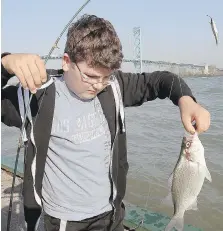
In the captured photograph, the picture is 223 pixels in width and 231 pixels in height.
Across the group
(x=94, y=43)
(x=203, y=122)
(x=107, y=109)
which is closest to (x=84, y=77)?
(x=94, y=43)

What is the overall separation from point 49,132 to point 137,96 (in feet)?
2.30

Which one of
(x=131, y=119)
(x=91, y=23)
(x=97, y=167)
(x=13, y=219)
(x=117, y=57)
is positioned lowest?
(x=131, y=119)

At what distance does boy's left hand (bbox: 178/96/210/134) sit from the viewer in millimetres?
1949

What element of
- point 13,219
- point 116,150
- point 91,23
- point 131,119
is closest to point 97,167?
point 116,150

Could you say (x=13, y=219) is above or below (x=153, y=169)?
above

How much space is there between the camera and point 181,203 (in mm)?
2459

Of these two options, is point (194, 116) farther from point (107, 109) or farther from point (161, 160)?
point (161, 160)

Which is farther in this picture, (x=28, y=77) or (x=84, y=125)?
(x=84, y=125)

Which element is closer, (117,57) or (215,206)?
(117,57)

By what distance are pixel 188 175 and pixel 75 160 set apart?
77cm

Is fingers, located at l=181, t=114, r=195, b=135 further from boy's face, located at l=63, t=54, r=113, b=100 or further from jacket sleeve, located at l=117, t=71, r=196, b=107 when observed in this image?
boy's face, located at l=63, t=54, r=113, b=100

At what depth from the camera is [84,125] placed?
2.28 meters

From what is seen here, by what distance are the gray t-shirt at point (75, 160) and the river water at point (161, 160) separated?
3828 millimetres

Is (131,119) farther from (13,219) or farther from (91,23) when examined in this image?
(91,23)
